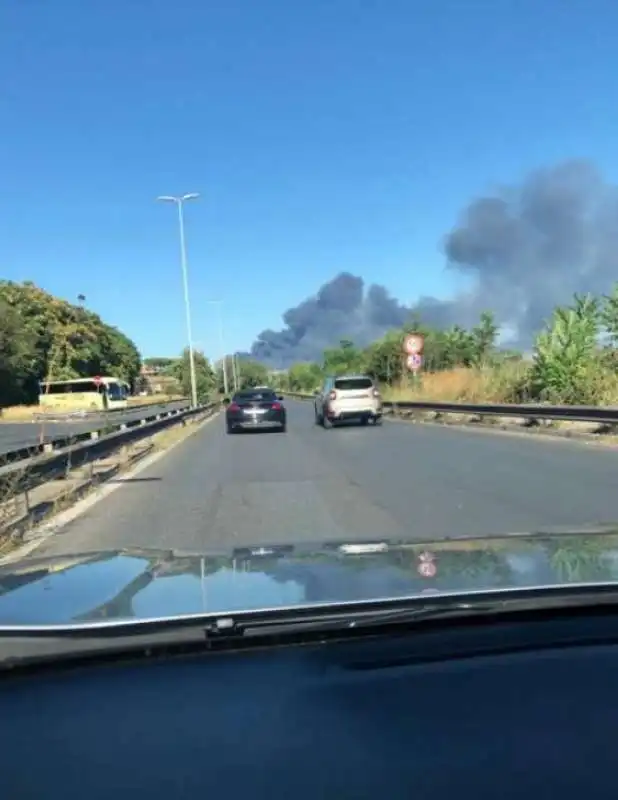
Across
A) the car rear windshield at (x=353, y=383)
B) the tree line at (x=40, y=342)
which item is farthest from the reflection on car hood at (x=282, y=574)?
the tree line at (x=40, y=342)

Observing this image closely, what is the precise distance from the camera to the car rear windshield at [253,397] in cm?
3206

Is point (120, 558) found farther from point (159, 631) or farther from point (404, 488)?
point (404, 488)

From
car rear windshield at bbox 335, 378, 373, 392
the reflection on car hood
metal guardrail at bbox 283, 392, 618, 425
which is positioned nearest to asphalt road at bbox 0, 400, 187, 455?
car rear windshield at bbox 335, 378, 373, 392

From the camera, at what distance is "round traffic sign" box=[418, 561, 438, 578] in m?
3.59

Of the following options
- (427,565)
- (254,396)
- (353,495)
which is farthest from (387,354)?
(427,565)

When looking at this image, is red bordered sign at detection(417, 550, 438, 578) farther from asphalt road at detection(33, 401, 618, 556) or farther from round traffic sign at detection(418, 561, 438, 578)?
asphalt road at detection(33, 401, 618, 556)

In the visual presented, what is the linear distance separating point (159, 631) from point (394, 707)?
78 centimetres

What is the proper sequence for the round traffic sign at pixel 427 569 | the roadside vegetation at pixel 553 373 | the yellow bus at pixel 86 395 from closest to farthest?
the round traffic sign at pixel 427 569
the roadside vegetation at pixel 553 373
the yellow bus at pixel 86 395

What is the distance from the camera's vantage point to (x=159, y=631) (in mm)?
2936

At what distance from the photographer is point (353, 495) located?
1323 centimetres

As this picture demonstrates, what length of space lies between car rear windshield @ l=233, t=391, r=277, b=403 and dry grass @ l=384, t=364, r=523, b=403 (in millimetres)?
8020

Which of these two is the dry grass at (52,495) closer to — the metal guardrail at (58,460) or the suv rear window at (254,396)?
the metal guardrail at (58,460)

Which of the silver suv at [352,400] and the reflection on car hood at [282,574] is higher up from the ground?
the reflection on car hood at [282,574]

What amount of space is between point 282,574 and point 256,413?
2789cm
